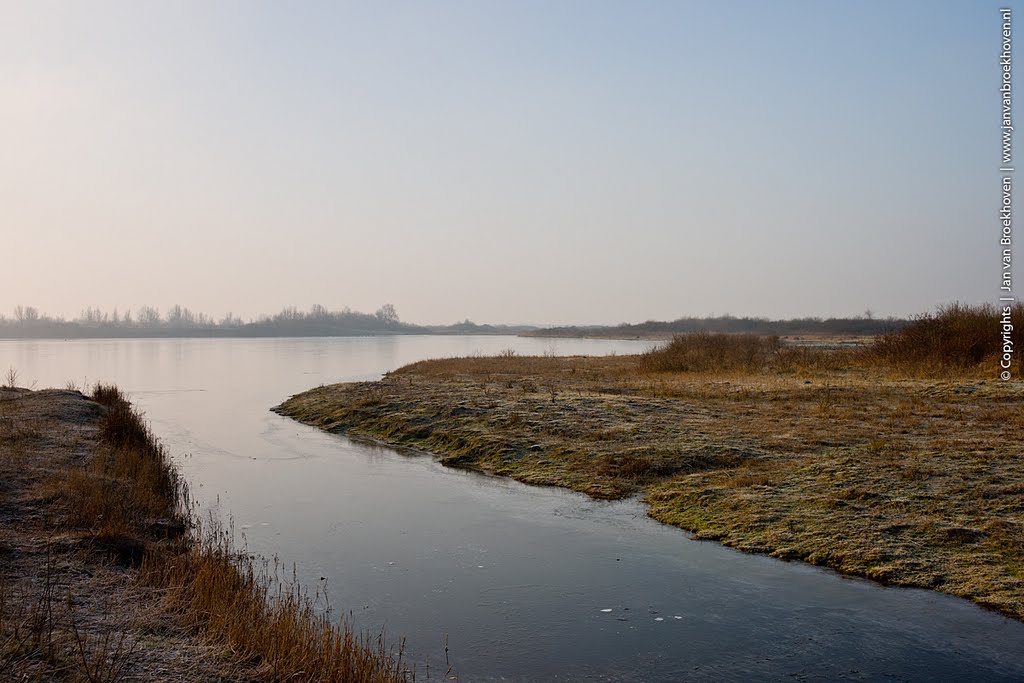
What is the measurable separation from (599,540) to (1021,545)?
286 inches

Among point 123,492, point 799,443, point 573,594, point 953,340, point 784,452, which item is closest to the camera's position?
point 573,594

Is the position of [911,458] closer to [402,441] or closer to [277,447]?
[402,441]

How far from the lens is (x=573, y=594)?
38.2 feet

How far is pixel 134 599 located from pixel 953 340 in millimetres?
40661

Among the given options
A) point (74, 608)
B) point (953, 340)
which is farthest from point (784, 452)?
point (953, 340)

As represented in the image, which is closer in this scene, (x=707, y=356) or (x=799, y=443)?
(x=799, y=443)

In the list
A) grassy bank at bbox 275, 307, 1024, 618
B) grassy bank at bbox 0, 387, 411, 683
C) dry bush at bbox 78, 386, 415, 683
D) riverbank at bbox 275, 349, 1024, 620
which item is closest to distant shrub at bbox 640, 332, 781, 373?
grassy bank at bbox 275, 307, 1024, 618

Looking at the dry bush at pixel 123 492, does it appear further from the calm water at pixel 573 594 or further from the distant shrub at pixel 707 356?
the distant shrub at pixel 707 356

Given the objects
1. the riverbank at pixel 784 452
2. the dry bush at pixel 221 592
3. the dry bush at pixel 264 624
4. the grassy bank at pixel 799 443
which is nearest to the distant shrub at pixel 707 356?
the grassy bank at pixel 799 443

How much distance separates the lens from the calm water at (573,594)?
9.18m

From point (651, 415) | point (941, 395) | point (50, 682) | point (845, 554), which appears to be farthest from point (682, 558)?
point (941, 395)

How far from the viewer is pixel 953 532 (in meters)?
13.4

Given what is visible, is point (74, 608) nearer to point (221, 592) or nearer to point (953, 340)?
point (221, 592)

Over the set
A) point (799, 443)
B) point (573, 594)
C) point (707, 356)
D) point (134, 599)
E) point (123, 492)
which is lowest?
point (573, 594)
